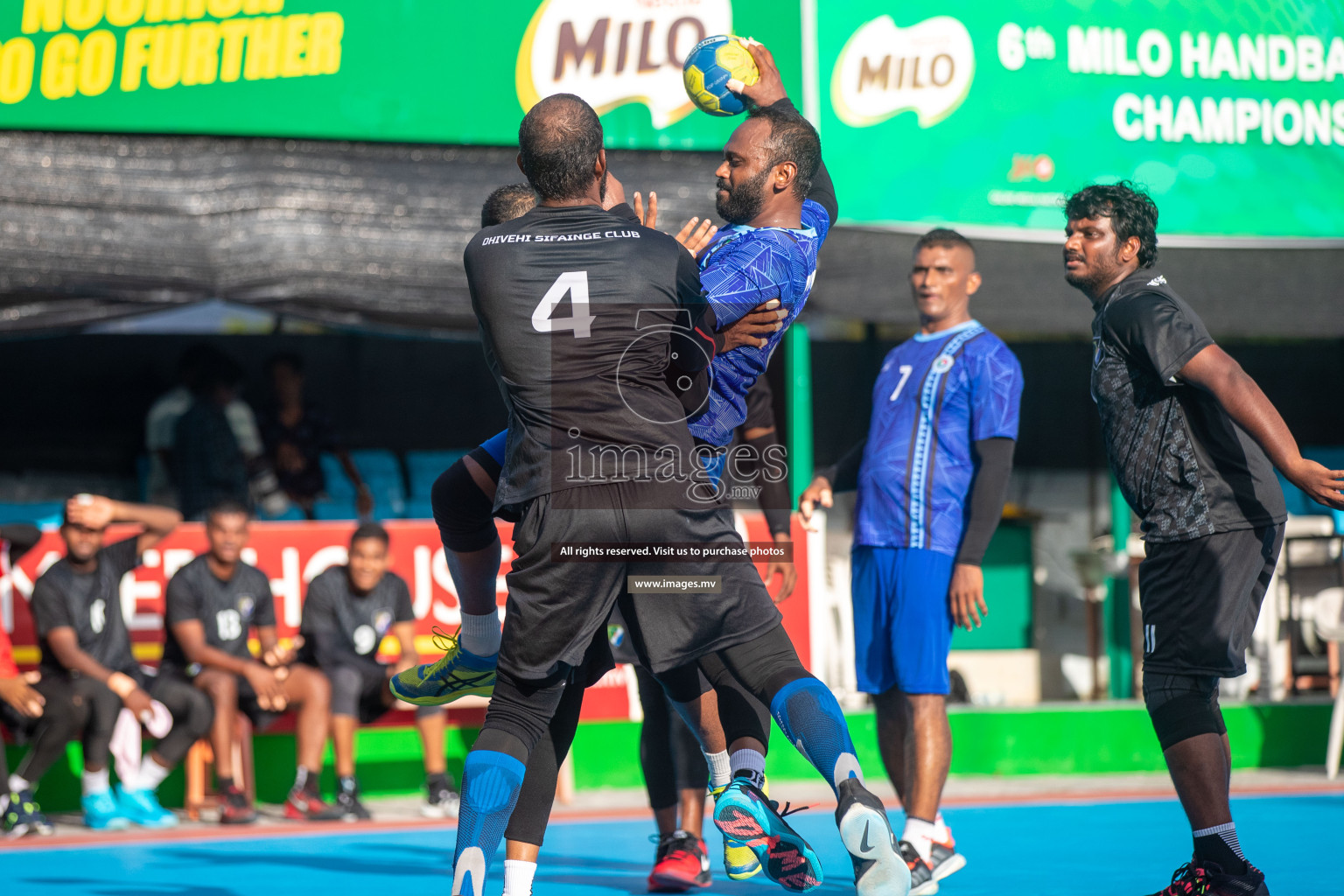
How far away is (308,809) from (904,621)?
336 cm

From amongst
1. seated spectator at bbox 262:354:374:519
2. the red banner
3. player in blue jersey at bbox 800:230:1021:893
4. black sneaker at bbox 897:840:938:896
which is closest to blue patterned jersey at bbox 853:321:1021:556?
player in blue jersey at bbox 800:230:1021:893

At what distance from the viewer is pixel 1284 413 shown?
1088 cm

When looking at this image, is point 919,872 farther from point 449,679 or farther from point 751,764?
point 449,679

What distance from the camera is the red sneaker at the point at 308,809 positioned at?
6.63 meters

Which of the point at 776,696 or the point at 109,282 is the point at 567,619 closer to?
the point at 776,696

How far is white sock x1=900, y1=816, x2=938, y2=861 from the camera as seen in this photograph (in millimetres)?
4613

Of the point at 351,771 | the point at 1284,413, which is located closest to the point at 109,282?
the point at 351,771

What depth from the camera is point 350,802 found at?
6.70 metres

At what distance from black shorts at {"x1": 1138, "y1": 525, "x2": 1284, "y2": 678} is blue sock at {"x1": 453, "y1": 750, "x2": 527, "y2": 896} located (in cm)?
201

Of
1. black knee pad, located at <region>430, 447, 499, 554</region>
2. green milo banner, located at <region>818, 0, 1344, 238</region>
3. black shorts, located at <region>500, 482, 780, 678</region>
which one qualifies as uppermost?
green milo banner, located at <region>818, 0, 1344, 238</region>

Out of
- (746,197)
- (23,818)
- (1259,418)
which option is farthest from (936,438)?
(23,818)

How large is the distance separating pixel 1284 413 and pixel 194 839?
345 inches

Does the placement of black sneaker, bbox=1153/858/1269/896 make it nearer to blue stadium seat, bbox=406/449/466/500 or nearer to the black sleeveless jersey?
the black sleeveless jersey

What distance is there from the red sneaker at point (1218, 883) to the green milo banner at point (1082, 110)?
197 inches
